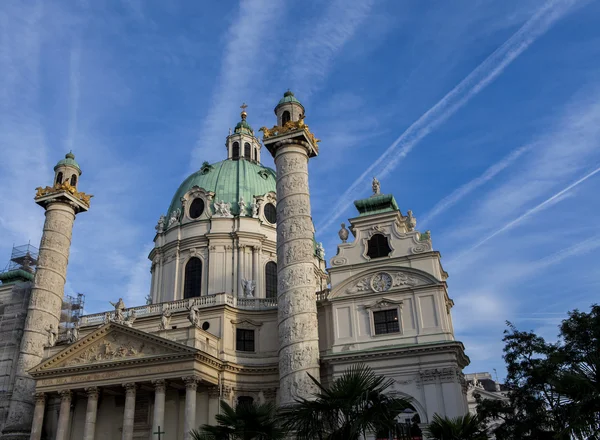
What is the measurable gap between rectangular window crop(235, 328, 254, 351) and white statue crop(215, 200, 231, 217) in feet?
35.6

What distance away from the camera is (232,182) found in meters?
46.6

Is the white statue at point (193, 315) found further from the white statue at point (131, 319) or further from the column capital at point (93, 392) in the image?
the column capital at point (93, 392)

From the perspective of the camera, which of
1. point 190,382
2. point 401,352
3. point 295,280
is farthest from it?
point 190,382

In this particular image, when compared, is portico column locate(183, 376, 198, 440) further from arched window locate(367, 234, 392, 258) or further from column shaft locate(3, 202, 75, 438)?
arched window locate(367, 234, 392, 258)

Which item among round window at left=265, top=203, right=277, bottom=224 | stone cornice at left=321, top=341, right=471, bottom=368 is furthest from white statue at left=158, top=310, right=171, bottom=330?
round window at left=265, top=203, right=277, bottom=224

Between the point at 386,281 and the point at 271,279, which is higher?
the point at 271,279

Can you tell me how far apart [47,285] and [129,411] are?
38.6 ft

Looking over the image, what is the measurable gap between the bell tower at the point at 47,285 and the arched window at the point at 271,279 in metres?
13.7

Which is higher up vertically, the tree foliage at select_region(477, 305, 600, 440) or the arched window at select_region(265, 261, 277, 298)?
the arched window at select_region(265, 261, 277, 298)

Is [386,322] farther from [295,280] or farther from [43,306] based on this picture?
[43,306]

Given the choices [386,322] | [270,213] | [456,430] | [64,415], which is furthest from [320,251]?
[456,430]

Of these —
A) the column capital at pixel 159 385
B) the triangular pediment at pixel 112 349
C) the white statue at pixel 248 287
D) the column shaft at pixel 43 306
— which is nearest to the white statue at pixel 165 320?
the triangular pediment at pixel 112 349

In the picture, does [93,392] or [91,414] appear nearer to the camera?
[91,414]

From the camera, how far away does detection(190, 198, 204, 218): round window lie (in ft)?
148
